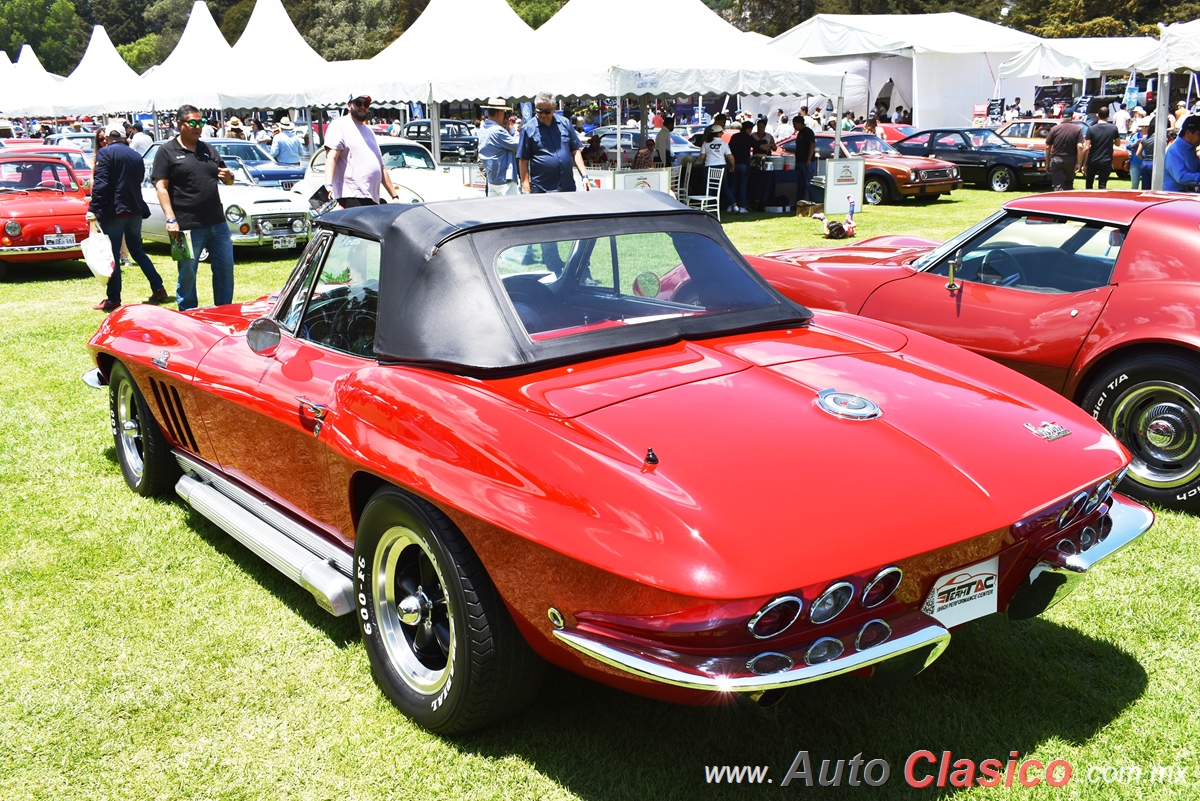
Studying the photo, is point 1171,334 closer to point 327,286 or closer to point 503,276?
point 503,276

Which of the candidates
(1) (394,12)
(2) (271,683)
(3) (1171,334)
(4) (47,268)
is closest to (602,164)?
(4) (47,268)

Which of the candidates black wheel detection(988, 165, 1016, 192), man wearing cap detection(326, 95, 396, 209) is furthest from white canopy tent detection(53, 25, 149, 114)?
black wheel detection(988, 165, 1016, 192)

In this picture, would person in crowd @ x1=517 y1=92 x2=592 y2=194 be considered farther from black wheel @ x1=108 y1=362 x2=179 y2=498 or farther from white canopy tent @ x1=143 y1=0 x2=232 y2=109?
white canopy tent @ x1=143 y1=0 x2=232 y2=109

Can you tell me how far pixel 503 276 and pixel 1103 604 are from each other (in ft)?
8.46

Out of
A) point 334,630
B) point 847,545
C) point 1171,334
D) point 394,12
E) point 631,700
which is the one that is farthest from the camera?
point 394,12

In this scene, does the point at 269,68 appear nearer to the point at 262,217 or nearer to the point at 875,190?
the point at 262,217

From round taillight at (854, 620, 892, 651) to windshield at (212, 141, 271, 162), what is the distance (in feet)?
57.3

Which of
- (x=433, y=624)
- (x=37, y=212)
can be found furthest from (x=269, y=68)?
(x=433, y=624)

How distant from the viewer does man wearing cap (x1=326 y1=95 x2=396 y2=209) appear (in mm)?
9453

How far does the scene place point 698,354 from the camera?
3.31 meters

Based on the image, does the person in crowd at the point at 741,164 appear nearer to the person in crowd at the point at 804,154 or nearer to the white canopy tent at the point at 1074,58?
the person in crowd at the point at 804,154

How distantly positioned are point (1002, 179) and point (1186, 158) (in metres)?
11.8

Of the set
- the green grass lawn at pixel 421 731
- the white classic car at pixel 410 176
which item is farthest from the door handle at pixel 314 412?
the white classic car at pixel 410 176

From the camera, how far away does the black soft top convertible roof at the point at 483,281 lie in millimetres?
3158
